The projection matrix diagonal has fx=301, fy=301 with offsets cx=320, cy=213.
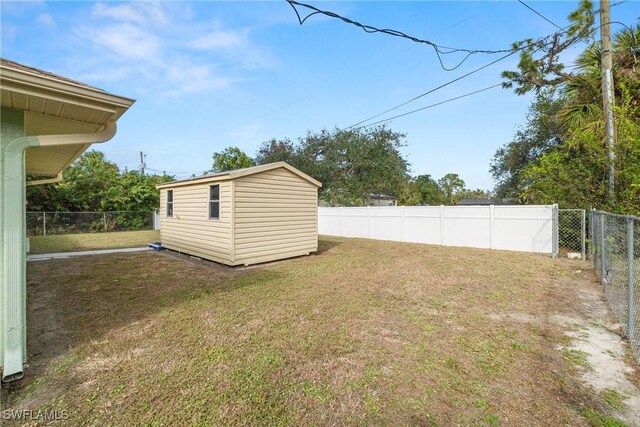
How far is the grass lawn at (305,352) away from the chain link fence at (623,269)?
1.76 ft

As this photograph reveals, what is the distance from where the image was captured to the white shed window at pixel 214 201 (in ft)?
25.7

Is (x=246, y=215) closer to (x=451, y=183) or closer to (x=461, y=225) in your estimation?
(x=461, y=225)

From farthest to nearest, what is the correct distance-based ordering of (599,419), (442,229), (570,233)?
(442,229), (570,233), (599,419)

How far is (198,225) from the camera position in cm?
871

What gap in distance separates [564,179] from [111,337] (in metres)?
11.2

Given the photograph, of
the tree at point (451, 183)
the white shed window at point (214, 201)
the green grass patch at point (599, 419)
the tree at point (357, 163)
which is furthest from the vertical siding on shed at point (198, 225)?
the tree at point (451, 183)

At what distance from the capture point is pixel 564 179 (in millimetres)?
8734

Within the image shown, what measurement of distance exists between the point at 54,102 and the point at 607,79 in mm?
11329

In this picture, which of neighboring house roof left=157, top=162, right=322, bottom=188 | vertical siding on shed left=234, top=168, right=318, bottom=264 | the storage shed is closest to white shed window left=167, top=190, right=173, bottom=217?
the storage shed

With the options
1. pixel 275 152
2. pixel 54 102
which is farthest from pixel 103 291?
pixel 275 152

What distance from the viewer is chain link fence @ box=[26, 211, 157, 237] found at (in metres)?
14.7

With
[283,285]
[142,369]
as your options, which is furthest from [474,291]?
[142,369]

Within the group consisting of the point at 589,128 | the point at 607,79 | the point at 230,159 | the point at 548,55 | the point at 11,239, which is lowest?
the point at 11,239

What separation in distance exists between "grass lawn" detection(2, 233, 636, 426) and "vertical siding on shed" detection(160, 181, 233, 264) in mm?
1562
